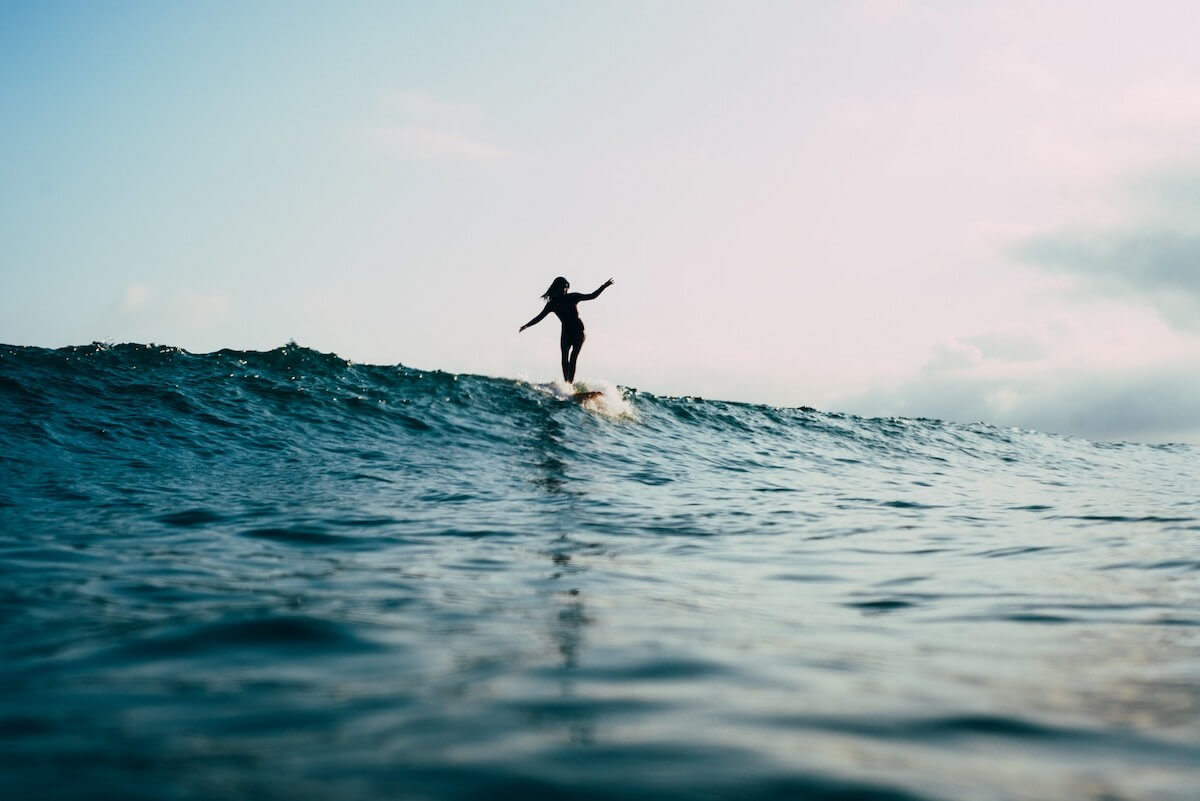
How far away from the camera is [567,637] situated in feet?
9.49

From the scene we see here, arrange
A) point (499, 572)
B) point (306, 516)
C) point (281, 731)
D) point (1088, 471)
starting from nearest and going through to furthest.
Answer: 1. point (281, 731)
2. point (499, 572)
3. point (306, 516)
4. point (1088, 471)

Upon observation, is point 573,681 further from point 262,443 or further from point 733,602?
point 262,443

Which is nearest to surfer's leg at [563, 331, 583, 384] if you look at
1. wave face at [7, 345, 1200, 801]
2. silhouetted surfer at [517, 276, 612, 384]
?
silhouetted surfer at [517, 276, 612, 384]

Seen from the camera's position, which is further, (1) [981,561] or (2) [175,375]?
(2) [175,375]

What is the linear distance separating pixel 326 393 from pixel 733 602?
1084cm

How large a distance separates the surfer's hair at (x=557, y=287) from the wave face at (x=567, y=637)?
19.7ft

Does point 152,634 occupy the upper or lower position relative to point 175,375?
lower

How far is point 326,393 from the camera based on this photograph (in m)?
13.1

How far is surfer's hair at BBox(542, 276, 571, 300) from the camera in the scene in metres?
14.3

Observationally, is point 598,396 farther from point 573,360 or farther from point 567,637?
point 567,637

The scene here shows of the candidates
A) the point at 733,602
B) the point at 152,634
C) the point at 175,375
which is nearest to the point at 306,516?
the point at 152,634

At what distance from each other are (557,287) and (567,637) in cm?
1183

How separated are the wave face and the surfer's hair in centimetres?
602

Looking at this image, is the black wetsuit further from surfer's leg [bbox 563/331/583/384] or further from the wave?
the wave
